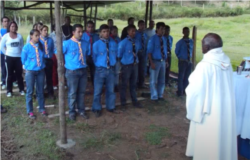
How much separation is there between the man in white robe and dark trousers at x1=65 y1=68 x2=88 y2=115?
2.45m

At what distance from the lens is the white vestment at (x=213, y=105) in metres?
3.13

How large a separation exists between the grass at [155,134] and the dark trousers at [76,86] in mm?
1474

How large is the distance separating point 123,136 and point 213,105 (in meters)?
2.01

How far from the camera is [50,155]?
392 cm

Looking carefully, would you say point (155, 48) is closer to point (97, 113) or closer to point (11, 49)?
point (97, 113)

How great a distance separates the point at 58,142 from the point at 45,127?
72 centimetres

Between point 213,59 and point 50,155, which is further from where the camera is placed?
point 50,155

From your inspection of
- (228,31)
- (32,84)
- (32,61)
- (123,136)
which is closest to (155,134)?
(123,136)

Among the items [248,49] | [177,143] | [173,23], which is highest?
[173,23]

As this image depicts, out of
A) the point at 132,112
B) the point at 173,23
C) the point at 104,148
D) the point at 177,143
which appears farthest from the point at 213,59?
the point at 173,23

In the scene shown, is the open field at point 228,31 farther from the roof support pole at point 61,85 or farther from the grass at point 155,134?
the roof support pole at point 61,85

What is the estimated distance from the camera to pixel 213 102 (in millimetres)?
3164

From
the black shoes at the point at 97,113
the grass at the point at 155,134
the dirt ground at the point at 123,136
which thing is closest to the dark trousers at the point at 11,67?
the dirt ground at the point at 123,136

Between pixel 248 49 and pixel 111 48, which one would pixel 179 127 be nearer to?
pixel 111 48
